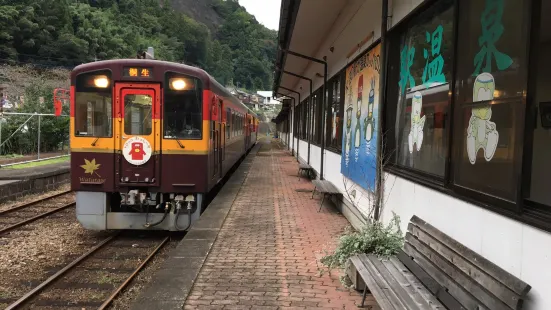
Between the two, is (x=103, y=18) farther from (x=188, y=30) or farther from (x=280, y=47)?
(x=280, y=47)

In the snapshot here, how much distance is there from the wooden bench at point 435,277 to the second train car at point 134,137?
399 cm

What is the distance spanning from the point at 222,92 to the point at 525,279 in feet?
25.6

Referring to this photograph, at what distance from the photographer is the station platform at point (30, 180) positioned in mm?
11016

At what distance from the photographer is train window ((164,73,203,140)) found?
24.1 ft

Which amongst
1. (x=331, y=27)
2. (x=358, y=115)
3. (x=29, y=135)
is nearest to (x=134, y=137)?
(x=358, y=115)

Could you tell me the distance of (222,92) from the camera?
9.64 metres

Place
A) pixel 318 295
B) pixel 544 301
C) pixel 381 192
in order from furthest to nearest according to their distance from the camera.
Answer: pixel 381 192, pixel 318 295, pixel 544 301

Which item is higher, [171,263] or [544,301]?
[544,301]

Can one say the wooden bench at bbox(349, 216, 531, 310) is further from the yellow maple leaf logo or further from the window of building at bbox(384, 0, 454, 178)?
the yellow maple leaf logo

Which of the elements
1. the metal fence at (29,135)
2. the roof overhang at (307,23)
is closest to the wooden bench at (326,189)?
the roof overhang at (307,23)

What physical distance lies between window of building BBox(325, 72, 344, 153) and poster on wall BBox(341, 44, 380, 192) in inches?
24.8

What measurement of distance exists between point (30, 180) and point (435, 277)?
11.5m

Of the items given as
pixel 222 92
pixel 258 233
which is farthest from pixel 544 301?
pixel 222 92

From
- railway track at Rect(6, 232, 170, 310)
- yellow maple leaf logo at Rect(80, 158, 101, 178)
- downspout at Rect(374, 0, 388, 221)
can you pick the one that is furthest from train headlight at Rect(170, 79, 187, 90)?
downspout at Rect(374, 0, 388, 221)
